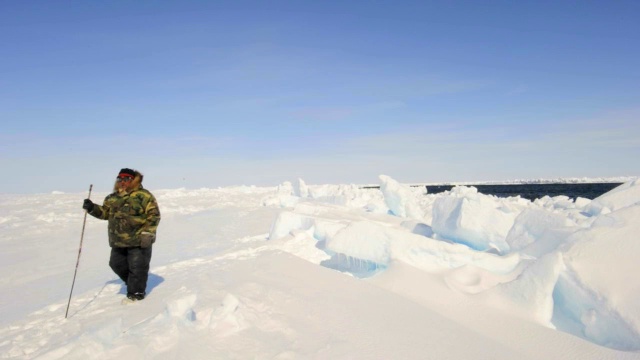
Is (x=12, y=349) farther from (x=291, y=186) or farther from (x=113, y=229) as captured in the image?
(x=291, y=186)

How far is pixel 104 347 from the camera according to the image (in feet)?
7.61

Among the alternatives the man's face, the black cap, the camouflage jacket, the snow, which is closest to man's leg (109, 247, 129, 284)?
the camouflage jacket

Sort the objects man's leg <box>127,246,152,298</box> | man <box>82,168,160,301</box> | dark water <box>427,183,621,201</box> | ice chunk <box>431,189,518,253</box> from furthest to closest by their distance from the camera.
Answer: dark water <box>427,183,621,201</box> → ice chunk <box>431,189,518,253</box> → man <box>82,168,160,301</box> → man's leg <box>127,246,152,298</box>

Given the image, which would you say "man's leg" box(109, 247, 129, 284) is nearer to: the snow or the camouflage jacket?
the camouflage jacket

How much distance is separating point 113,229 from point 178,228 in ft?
22.5

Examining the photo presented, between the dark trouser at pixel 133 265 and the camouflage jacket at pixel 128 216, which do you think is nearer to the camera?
the dark trouser at pixel 133 265

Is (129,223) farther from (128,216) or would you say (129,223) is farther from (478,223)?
(478,223)

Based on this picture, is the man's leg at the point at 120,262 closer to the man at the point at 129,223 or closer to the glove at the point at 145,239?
the man at the point at 129,223

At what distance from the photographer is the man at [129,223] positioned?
11.8 ft

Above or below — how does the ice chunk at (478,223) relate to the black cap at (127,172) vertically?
below

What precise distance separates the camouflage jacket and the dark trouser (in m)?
0.10

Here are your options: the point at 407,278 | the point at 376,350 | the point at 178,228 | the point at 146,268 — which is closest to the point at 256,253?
the point at 146,268

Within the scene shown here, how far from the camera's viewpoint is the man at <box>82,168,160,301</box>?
3.59m

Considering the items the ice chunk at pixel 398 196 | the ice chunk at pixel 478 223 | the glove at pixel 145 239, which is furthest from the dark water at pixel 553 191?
the glove at pixel 145 239
